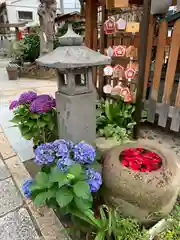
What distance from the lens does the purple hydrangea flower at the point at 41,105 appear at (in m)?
1.92

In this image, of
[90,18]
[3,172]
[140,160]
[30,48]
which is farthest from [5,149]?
[30,48]

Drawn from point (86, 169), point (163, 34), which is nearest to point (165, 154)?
point (86, 169)

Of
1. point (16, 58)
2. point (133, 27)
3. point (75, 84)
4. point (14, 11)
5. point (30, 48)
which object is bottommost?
point (16, 58)

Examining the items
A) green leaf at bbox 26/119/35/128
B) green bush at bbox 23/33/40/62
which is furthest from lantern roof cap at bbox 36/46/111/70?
green bush at bbox 23/33/40/62

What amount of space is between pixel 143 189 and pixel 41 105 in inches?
47.7

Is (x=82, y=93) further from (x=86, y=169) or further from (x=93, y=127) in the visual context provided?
(x=86, y=169)

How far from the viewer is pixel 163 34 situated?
2287mm

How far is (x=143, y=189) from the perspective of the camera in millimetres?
1339

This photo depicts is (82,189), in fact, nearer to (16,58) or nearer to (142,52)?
(142,52)

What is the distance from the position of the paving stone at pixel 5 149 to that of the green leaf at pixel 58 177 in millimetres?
1521

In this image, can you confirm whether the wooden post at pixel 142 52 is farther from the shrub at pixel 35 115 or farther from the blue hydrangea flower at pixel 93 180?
the blue hydrangea flower at pixel 93 180

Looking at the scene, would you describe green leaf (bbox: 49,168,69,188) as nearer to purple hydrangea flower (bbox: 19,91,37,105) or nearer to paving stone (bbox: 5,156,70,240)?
paving stone (bbox: 5,156,70,240)

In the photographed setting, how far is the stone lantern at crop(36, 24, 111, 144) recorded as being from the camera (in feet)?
4.84

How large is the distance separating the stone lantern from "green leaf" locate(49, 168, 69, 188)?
521 mm
